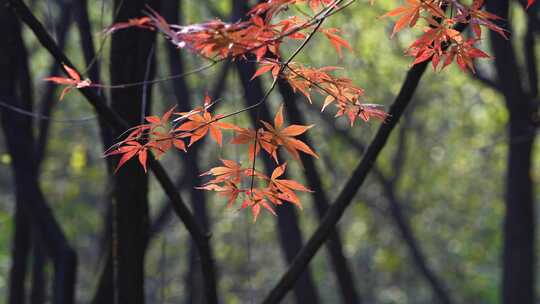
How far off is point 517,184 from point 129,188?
307 centimetres

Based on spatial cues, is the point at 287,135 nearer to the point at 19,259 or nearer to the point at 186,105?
the point at 19,259

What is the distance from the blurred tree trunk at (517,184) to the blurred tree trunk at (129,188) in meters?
2.49

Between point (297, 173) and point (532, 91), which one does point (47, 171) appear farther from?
point (532, 91)

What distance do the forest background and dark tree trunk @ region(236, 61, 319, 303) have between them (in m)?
0.01

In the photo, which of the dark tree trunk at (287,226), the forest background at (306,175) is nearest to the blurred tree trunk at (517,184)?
the forest background at (306,175)

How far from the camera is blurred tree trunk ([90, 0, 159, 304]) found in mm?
2373

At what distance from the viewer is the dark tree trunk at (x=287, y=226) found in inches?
172

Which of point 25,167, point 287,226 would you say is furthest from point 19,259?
point 287,226

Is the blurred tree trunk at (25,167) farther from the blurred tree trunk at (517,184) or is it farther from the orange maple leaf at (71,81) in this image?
the blurred tree trunk at (517,184)

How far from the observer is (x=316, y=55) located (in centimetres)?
954

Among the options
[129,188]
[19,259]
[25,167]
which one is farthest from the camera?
[19,259]

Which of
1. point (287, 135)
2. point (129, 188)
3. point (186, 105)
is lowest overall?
point (287, 135)

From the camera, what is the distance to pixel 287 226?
4.83 m

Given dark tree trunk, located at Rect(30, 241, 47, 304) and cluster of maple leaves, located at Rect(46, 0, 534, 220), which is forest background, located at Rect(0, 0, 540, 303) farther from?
cluster of maple leaves, located at Rect(46, 0, 534, 220)
